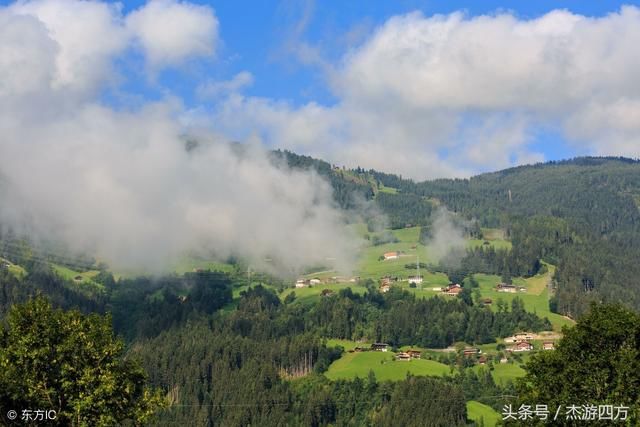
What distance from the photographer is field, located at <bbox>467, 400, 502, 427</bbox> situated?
554 ft

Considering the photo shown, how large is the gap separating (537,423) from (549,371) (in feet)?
19.3

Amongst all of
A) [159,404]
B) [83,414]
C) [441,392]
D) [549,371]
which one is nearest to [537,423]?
[549,371]

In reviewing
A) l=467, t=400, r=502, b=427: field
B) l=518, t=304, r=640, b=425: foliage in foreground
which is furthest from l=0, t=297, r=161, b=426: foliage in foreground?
l=467, t=400, r=502, b=427: field

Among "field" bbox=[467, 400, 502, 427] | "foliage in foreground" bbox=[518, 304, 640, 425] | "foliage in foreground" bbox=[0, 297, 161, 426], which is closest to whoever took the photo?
"foliage in foreground" bbox=[0, 297, 161, 426]

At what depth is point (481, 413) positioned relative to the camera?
175625 millimetres

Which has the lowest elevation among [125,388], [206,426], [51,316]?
[206,426]

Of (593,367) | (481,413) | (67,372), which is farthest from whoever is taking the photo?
(481,413)

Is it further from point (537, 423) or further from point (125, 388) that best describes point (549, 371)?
point (125, 388)

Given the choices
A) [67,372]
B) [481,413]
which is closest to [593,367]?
[67,372]

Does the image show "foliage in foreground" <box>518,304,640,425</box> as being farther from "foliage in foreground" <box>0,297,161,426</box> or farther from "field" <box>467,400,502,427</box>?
"field" <box>467,400,502,427</box>

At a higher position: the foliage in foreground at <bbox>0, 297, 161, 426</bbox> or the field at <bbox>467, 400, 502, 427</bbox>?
the foliage in foreground at <bbox>0, 297, 161, 426</bbox>

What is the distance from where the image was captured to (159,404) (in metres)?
53.3

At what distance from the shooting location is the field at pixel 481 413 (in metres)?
169

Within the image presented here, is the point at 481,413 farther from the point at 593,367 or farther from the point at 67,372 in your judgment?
the point at 67,372
